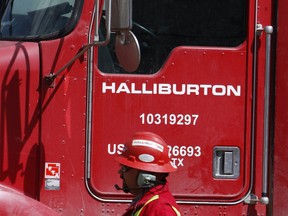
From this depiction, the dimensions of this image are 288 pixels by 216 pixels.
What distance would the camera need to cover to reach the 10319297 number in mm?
4621

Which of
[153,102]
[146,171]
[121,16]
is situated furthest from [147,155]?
[153,102]

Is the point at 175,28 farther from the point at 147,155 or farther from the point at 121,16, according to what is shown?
the point at 147,155

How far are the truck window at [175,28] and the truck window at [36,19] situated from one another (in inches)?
9.6

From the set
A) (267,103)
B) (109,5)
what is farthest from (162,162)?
(267,103)

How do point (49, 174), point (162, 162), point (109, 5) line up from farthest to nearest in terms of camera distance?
point (49, 174) → point (109, 5) → point (162, 162)

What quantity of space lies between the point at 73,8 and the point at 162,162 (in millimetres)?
1474

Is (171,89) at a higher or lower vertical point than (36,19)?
lower

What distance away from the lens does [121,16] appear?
13.7ft

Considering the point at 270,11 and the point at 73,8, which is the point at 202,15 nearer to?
the point at 270,11

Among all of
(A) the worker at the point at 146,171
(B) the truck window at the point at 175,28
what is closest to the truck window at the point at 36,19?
(B) the truck window at the point at 175,28

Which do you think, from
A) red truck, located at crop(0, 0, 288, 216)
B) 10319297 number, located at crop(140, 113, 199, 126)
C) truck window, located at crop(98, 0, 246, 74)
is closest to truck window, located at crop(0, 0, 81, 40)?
red truck, located at crop(0, 0, 288, 216)

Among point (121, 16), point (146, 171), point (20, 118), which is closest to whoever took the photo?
point (146, 171)

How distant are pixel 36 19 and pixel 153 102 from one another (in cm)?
88

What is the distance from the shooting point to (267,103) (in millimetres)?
4676
